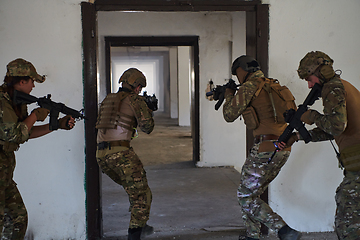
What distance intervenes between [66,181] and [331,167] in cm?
244

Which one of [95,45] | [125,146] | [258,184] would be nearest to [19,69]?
[95,45]

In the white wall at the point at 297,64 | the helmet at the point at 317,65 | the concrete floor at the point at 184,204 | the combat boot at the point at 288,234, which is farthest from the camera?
the concrete floor at the point at 184,204

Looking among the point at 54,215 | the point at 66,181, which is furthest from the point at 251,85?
→ the point at 54,215

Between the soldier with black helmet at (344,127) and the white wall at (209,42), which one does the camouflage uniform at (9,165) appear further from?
the white wall at (209,42)

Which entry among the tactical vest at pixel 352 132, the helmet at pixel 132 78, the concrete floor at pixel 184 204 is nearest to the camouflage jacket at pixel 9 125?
the helmet at pixel 132 78

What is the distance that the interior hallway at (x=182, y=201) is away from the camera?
3340 mm

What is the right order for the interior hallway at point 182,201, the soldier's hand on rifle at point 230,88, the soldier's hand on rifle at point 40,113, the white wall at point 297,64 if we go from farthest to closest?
1. the interior hallway at point 182,201
2. the white wall at point 297,64
3. the soldier's hand on rifle at point 230,88
4. the soldier's hand on rifle at point 40,113

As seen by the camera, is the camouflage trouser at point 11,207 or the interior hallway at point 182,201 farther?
the interior hallway at point 182,201

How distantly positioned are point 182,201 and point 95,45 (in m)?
2.30

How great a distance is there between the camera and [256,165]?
2.50 meters

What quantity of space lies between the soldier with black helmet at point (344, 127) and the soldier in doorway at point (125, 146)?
134cm

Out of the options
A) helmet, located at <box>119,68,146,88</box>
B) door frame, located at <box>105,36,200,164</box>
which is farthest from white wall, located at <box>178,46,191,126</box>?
helmet, located at <box>119,68,146,88</box>

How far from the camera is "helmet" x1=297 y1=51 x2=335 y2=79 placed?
2.08 m

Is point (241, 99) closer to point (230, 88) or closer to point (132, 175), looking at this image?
point (230, 88)
